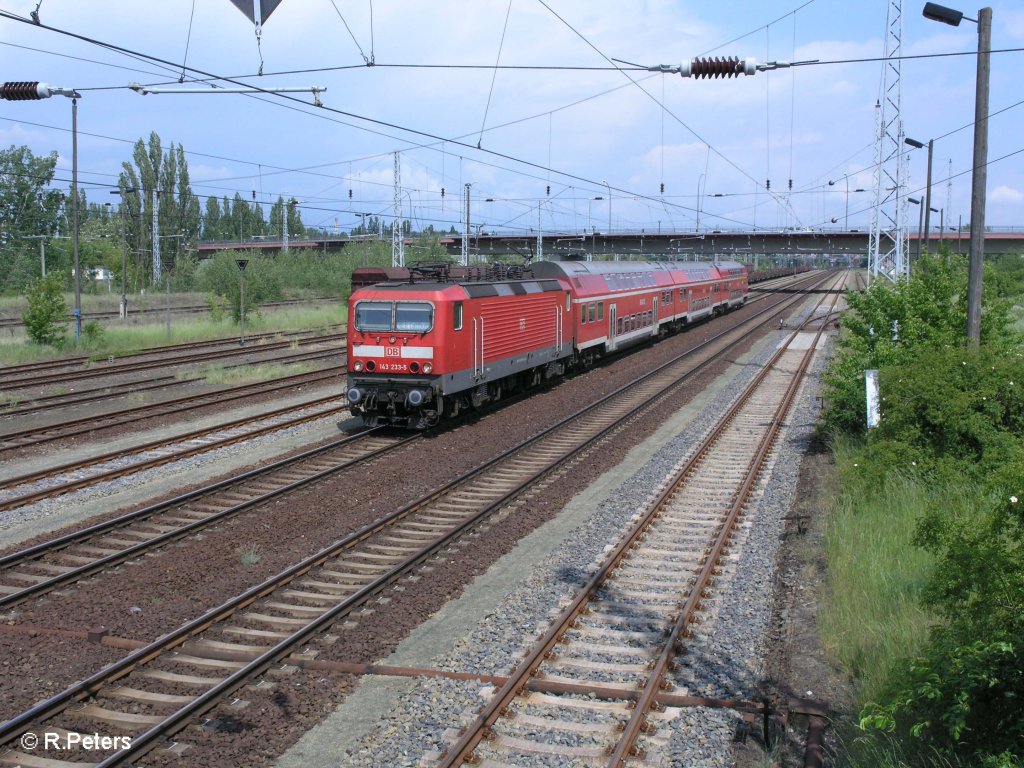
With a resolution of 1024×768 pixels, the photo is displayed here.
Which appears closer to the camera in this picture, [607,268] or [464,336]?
[464,336]

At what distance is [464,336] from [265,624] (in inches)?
392

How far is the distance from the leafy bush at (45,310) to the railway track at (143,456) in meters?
14.3

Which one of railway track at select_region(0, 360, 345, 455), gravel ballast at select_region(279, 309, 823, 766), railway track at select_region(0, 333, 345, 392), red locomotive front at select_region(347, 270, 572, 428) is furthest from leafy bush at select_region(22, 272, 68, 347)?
gravel ballast at select_region(279, 309, 823, 766)

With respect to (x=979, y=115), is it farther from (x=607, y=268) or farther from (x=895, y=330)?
(x=607, y=268)

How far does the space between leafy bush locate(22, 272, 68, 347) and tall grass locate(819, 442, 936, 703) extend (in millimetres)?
26783

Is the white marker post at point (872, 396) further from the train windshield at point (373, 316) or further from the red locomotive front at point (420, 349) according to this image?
the train windshield at point (373, 316)

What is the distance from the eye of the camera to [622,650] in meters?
8.15

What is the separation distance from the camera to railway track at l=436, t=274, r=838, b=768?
6.54m

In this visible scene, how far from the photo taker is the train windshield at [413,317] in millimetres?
17141

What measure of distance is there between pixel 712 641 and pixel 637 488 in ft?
18.9

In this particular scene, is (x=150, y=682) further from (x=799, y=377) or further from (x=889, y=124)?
(x=889, y=124)

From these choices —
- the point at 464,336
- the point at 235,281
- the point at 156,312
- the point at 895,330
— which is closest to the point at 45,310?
the point at 235,281

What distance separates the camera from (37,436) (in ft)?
57.6

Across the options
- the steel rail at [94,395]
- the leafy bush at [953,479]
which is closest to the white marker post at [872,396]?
the leafy bush at [953,479]
